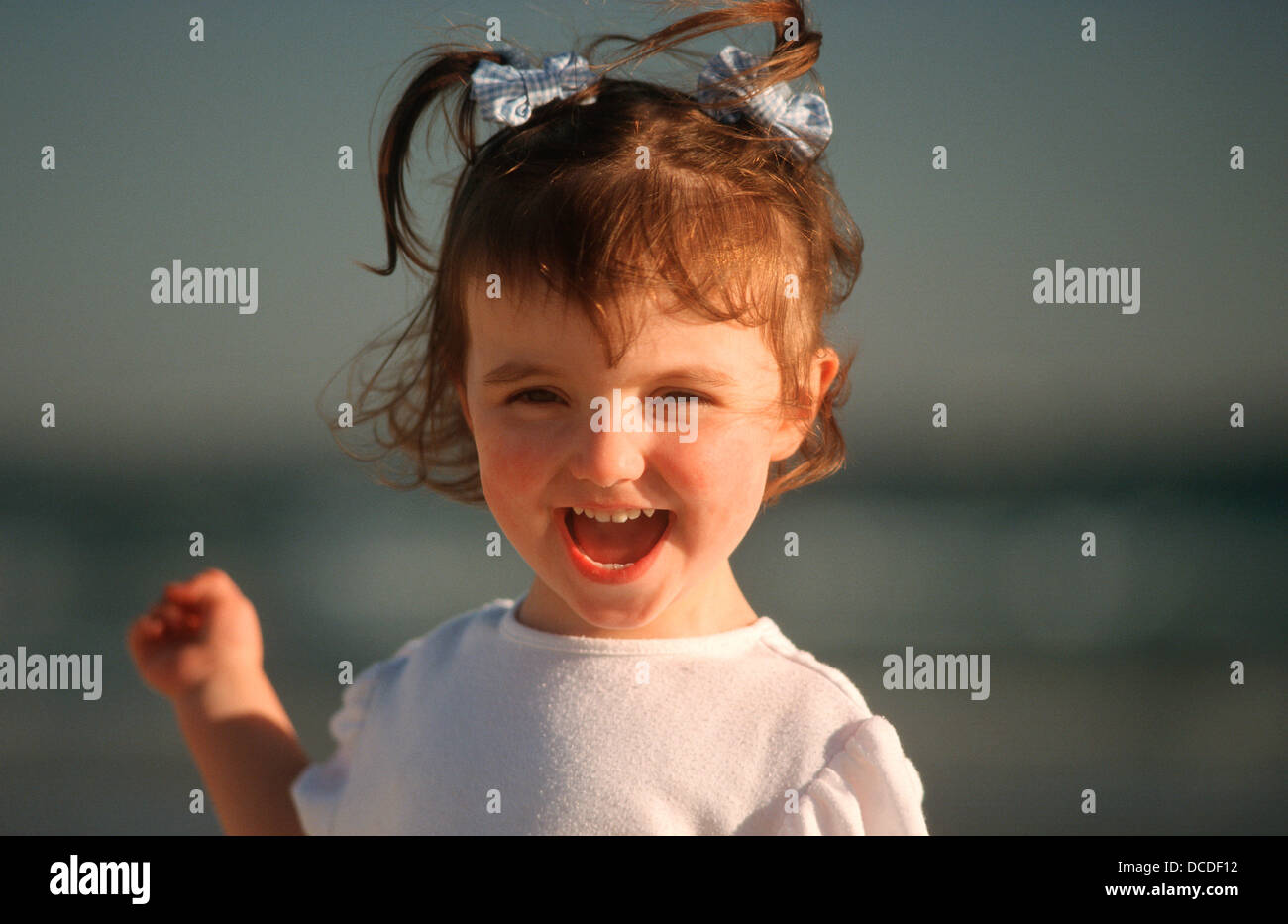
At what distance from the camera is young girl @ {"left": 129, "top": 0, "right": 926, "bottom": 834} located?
Answer: 1.45 metres

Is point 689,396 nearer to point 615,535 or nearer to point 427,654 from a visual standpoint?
point 615,535

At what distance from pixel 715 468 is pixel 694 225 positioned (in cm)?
29

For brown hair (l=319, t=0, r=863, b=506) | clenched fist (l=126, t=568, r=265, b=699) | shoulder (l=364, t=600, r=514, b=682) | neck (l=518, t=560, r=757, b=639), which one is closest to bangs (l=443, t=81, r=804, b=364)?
brown hair (l=319, t=0, r=863, b=506)

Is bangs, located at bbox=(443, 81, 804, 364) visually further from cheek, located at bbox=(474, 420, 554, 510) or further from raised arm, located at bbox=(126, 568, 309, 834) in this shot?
raised arm, located at bbox=(126, 568, 309, 834)

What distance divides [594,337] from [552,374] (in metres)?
0.07

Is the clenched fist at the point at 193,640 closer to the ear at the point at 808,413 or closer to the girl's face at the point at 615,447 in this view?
the girl's face at the point at 615,447

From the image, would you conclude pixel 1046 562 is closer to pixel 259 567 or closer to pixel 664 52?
pixel 259 567

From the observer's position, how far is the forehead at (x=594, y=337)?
1421mm

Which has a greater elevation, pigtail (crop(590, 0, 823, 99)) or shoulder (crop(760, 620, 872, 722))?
pigtail (crop(590, 0, 823, 99))

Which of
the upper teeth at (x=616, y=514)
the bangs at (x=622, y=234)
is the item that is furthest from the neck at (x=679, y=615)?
the bangs at (x=622, y=234)

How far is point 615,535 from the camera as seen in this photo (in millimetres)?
1544

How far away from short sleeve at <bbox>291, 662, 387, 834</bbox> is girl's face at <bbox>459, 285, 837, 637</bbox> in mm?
391

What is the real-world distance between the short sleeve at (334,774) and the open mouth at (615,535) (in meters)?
0.46

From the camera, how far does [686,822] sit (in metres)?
1.46
